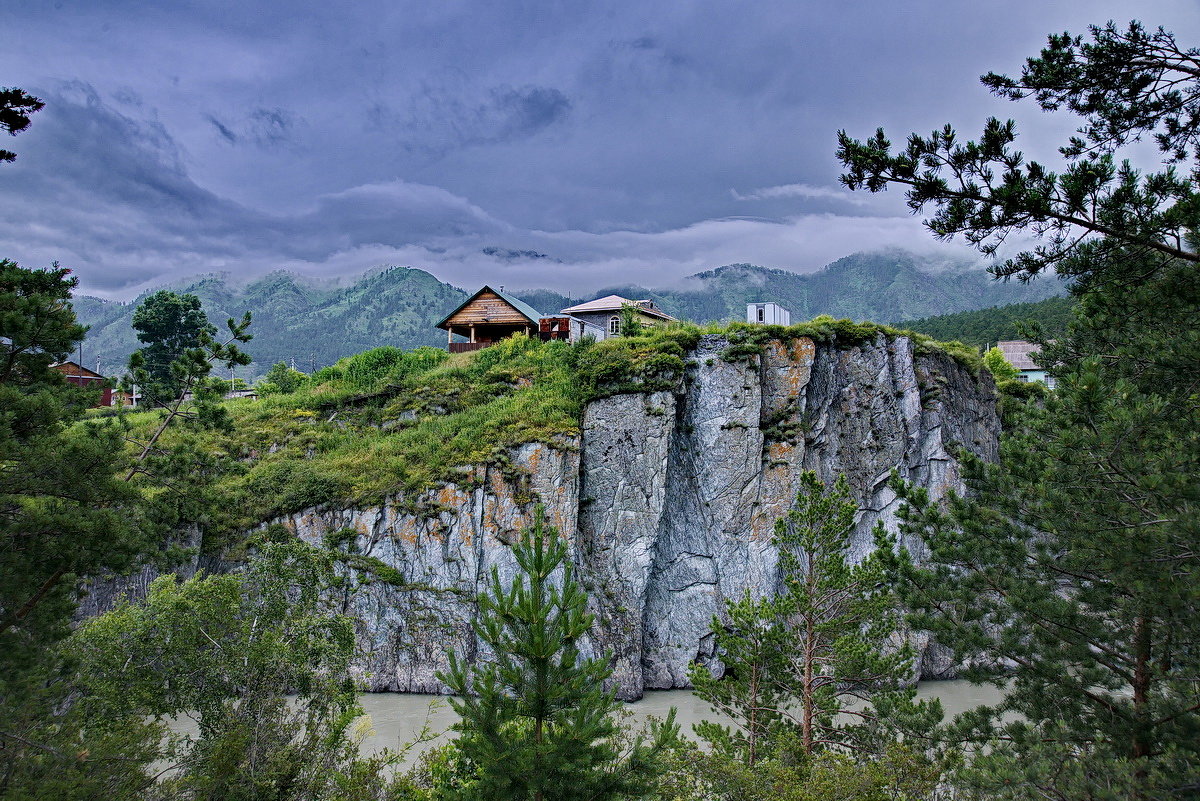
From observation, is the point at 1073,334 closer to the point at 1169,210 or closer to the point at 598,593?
the point at 1169,210

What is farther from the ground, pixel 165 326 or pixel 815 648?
pixel 165 326

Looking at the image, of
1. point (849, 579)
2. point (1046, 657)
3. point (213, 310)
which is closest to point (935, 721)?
Answer: point (1046, 657)

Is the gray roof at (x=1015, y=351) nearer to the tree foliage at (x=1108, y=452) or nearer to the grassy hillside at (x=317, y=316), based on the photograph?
the tree foliage at (x=1108, y=452)

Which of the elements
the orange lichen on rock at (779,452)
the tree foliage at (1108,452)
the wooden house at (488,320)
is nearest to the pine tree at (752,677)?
the tree foliage at (1108,452)

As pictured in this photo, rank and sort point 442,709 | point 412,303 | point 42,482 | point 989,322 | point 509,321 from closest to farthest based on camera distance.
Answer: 1. point 42,482
2. point 442,709
3. point 509,321
4. point 989,322
5. point 412,303

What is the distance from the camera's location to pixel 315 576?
11711mm

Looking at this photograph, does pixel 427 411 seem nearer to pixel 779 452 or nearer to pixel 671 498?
pixel 671 498

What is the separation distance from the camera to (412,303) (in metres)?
154

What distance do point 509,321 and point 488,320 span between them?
1171 mm

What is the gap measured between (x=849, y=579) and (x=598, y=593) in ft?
36.2

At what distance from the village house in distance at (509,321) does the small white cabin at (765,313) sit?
4.78 meters

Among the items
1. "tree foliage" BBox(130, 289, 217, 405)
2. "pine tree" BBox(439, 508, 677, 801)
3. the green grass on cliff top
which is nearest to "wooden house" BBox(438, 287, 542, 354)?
the green grass on cliff top

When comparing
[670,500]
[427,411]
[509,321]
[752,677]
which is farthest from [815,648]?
[509,321]

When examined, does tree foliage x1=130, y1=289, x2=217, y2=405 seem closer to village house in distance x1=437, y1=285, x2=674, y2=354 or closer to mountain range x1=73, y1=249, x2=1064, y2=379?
village house in distance x1=437, y1=285, x2=674, y2=354
